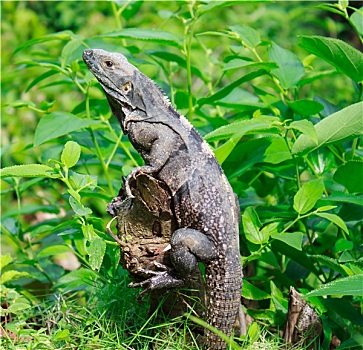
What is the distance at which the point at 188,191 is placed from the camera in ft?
7.22

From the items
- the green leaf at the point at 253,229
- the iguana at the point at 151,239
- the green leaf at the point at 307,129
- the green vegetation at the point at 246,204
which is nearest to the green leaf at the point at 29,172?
the green vegetation at the point at 246,204

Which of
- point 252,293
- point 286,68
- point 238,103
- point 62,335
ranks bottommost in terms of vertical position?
point 252,293

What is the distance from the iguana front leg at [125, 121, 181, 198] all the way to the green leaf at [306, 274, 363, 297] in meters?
0.64

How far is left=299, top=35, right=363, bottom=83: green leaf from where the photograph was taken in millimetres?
2479

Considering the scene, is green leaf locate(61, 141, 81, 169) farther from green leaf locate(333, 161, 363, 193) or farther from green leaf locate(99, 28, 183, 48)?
green leaf locate(333, 161, 363, 193)

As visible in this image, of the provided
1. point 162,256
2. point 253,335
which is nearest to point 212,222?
point 162,256

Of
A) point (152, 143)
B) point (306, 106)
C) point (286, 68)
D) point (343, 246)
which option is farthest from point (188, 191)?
point (286, 68)

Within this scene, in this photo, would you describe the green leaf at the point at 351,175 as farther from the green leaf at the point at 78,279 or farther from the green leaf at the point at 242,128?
the green leaf at the point at 78,279

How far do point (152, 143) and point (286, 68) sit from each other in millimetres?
853

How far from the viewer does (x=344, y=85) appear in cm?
692

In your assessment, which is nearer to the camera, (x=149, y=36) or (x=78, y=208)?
(x=78, y=208)

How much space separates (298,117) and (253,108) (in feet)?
0.69

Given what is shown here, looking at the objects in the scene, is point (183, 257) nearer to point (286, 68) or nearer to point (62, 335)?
point (62, 335)

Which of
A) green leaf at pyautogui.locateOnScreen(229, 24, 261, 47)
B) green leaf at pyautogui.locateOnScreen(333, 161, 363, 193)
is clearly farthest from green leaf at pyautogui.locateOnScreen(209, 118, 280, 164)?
green leaf at pyautogui.locateOnScreen(229, 24, 261, 47)
